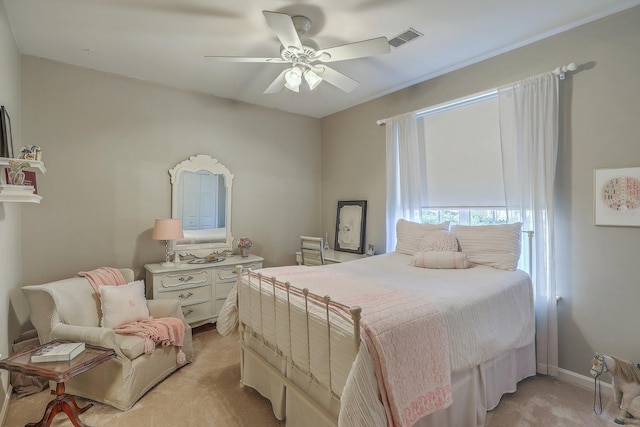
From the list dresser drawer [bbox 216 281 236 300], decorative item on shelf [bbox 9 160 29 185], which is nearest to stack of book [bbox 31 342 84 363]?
decorative item on shelf [bbox 9 160 29 185]

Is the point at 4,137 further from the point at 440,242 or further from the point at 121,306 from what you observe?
the point at 440,242

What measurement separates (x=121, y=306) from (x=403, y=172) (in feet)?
10.0

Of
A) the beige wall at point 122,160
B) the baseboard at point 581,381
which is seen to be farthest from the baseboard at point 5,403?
the baseboard at point 581,381

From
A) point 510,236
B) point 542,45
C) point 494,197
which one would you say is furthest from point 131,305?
point 542,45

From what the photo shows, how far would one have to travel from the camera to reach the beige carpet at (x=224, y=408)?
199 centimetres

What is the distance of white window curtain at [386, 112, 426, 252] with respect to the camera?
11.4ft

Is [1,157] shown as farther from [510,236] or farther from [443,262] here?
[510,236]

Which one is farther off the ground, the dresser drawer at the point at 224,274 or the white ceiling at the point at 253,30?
the white ceiling at the point at 253,30

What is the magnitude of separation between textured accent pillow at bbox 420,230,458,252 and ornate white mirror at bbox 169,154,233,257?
8.01ft

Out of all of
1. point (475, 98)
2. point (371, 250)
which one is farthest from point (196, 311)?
point (475, 98)

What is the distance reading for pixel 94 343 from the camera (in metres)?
2.06

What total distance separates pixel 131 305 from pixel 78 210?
50.3 inches

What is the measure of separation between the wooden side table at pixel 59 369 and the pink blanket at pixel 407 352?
1523 mm

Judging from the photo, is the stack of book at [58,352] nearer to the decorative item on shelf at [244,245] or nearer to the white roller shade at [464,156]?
the decorative item on shelf at [244,245]
